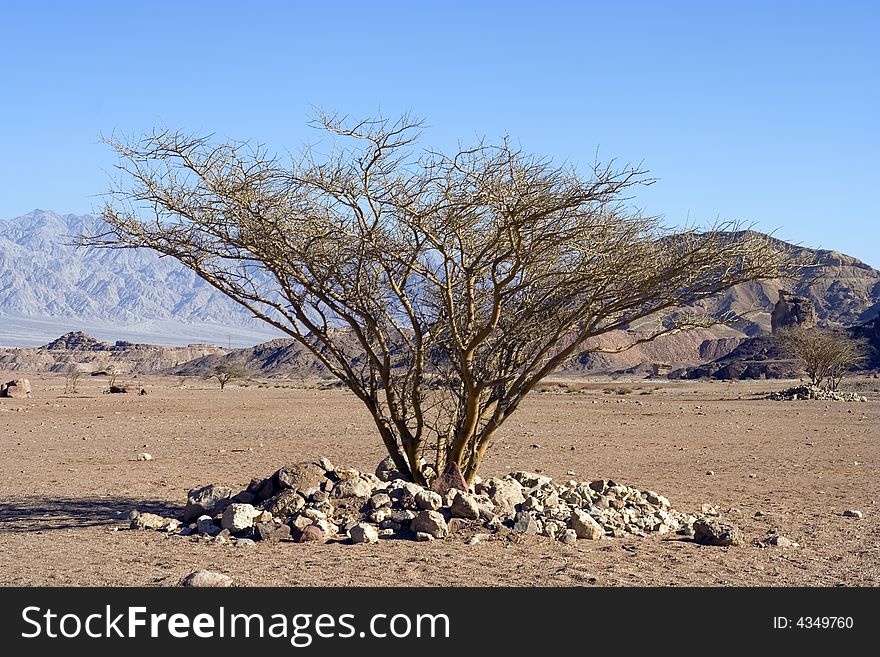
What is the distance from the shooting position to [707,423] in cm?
3659

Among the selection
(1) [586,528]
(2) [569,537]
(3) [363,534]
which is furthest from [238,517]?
(1) [586,528]

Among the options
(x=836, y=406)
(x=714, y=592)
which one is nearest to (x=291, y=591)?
(x=714, y=592)

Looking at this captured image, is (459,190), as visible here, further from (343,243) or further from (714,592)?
(714,592)

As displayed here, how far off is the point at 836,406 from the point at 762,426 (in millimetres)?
14549

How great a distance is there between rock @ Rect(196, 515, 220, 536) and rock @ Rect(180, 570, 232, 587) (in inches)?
112

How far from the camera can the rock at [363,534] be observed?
11.7m

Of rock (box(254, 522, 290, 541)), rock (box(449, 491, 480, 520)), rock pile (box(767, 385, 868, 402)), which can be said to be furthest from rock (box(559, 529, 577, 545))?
rock pile (box(767, 385, 868, 402))

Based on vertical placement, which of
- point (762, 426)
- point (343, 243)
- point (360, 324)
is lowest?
point (762, 426)

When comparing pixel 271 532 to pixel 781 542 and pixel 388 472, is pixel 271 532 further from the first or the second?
pixel 781 542

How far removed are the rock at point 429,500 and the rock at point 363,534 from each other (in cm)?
83

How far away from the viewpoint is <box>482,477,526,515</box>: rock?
42.7ft

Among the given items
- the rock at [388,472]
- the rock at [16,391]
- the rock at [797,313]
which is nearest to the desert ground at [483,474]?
the rock at [388,472]

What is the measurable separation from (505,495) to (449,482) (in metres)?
0.83

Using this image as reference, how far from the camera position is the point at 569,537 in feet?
39.1
